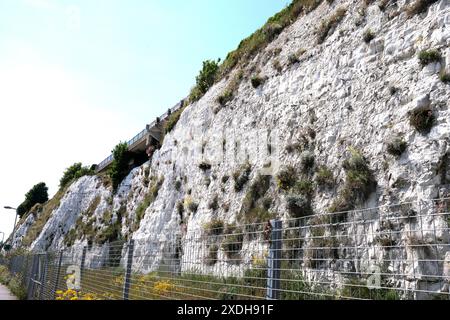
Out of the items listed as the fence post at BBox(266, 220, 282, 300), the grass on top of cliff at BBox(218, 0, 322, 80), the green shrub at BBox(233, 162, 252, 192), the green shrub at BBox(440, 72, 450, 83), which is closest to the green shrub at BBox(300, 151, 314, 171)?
the green shrub at BBox(233, 162, 252, 192)

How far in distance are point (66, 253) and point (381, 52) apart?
1068 cm

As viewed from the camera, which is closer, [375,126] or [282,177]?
[375,126]

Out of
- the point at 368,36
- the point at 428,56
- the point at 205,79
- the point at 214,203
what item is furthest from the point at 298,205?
the point at 205,79

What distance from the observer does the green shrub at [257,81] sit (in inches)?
652

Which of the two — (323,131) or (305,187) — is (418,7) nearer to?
(323,131)

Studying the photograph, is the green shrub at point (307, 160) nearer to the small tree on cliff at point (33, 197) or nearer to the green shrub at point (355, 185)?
the green shrub at point (355, 185)

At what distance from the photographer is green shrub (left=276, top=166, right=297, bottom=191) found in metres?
12.1

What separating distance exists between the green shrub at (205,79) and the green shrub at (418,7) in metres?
12.4

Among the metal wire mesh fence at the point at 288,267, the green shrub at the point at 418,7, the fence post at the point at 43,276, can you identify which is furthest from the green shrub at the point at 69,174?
the green shrub at the point at 418,7

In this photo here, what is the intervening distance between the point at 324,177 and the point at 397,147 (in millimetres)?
2285

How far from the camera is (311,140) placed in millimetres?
12195

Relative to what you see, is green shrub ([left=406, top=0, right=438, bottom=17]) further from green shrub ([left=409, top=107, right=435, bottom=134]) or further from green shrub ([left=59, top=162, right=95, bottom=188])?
green shrub ([left=59, top=162, right=95, bottom=188])
